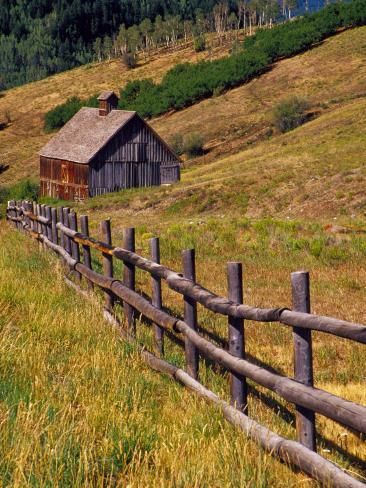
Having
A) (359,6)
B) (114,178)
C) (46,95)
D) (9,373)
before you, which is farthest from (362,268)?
(46,95)

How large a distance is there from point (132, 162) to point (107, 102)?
555 cm

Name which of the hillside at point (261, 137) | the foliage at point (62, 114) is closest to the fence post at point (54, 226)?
the hillside at point (261, 137)

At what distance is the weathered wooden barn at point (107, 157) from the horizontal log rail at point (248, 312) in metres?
45.6

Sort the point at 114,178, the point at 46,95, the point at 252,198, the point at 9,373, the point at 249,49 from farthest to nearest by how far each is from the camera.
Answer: the point at 46,95 < the point at 249,49 < the point at 114,178 < the point at 252,198 < the point at 9,373

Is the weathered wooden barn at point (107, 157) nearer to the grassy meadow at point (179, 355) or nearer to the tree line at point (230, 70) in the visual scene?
the grassy meadow at point (179, 355)

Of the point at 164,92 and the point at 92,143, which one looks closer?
the point at 92,143

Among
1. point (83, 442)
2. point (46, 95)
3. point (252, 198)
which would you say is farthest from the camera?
point (46, 95)

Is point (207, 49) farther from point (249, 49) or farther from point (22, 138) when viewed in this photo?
point (22, 138)

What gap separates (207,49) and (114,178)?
85596mm

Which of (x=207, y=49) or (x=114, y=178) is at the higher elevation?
→ (x=207, y=49)

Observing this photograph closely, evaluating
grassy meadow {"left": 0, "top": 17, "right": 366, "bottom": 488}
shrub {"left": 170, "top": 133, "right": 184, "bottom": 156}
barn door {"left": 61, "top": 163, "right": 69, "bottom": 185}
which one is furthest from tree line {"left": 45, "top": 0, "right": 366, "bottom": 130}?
grassy meadow {"left": 0, "top": 17, "right": 366, "bottom": 488}

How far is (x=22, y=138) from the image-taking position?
105 meters

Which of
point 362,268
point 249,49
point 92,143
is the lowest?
point 362,268

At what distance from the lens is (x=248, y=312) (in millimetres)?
5266
